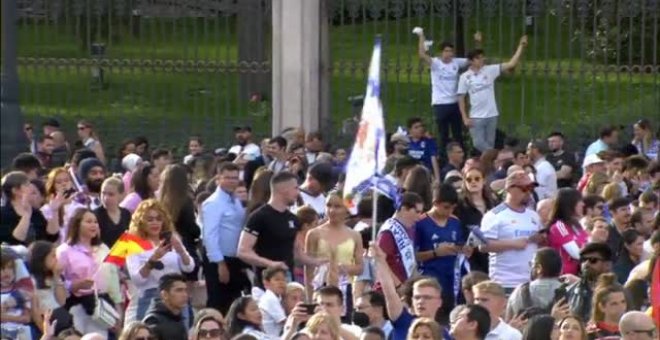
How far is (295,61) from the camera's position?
23.9 metres

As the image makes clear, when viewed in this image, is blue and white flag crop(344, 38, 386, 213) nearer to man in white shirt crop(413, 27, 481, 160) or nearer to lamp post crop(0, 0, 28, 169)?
lamp post crop(0, 0, 28, 169)

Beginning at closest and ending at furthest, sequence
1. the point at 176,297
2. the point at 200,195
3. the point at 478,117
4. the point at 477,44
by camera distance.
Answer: the point at 176,297
the point at 200,195
the point at 478,117
the point at 477,44

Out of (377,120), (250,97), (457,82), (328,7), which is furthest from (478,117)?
(377,120)

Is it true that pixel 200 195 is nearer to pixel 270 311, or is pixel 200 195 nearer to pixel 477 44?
pixel 270 311

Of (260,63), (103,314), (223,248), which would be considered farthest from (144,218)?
(260,63)

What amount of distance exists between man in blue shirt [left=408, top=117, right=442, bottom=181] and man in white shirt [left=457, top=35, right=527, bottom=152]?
1095 mm

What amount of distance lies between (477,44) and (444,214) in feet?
30.6

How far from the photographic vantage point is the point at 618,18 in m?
23.4

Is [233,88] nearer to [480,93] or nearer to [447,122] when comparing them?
[447,122]

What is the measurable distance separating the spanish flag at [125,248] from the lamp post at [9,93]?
17.6 feet

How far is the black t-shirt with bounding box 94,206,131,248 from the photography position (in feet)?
51.1

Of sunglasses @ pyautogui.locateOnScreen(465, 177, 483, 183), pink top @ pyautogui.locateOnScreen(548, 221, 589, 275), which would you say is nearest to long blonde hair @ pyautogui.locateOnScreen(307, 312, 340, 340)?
pink top @ pyautogui.locateOnScreen(548, 221, 589, 275)

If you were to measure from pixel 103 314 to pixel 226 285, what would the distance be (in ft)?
6.18

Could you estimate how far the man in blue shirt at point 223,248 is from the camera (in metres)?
16.4
